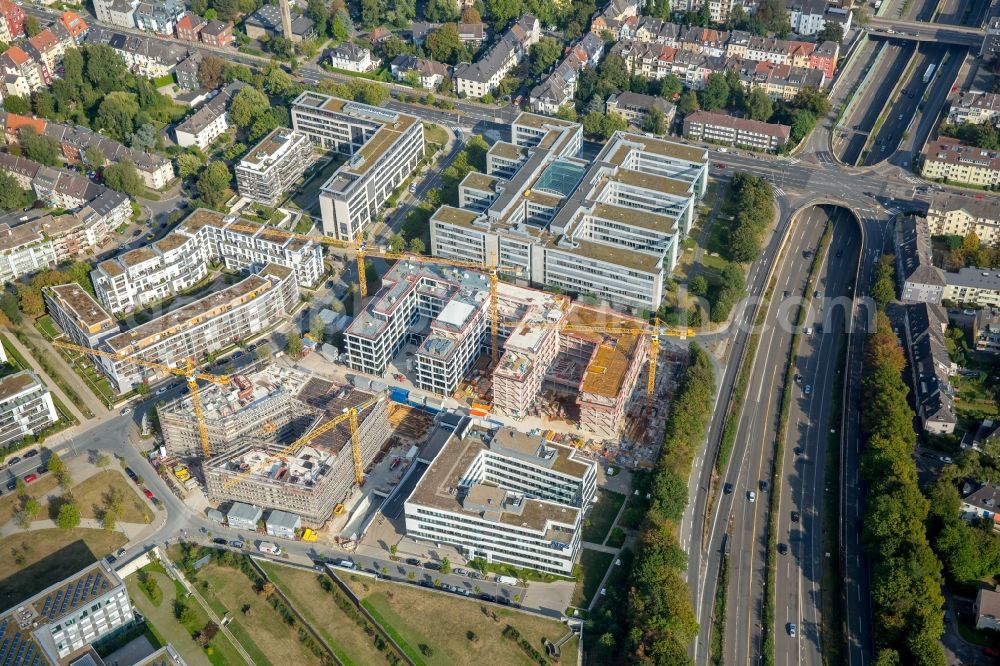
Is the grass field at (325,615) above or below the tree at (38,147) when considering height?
below

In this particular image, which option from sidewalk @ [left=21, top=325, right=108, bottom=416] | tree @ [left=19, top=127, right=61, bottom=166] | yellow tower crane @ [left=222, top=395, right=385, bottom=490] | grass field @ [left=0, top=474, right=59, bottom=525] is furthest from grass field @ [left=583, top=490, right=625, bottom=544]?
tree @ [left=19, top=127, right=61, bottom=166]

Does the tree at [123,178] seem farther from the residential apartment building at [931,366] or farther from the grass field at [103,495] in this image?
the residential apartment building at [931,366]

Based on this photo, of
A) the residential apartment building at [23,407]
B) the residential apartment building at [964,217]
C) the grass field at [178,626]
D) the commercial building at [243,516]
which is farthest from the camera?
the residential apartment building at [964,217]

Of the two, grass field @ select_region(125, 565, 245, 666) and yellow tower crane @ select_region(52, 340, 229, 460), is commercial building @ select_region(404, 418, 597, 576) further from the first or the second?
yellow tower crane @ select_region(52, 340, 229, 460)

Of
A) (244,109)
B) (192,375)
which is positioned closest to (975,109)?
(244,109)

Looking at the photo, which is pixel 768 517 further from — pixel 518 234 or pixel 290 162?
pixel 290 162

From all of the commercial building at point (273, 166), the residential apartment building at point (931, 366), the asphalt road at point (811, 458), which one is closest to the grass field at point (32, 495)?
the commercial building at point (273, 166)

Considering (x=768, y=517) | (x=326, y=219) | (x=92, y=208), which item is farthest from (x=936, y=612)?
(x=92, y=208)

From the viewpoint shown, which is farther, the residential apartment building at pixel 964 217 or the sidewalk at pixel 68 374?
the residential apartment building at pixel 964 217
